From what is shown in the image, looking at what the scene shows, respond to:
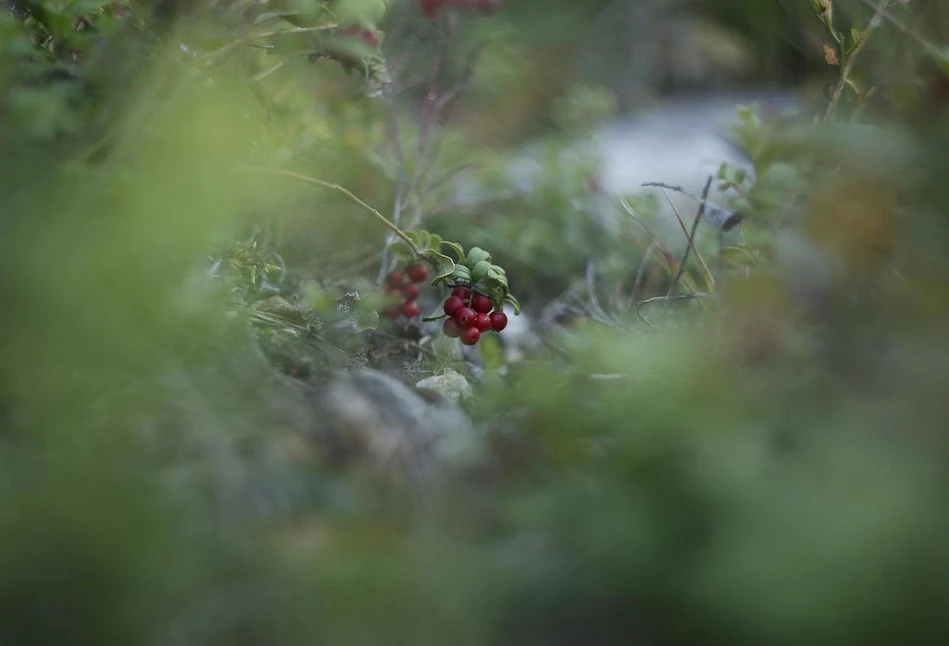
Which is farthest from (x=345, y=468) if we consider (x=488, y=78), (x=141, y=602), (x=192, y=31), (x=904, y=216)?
(x=488, y=78)

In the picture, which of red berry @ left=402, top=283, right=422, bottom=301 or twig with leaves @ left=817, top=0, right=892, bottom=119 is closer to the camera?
twig with leaves @ left=817, top=0, right=892, bottom=119

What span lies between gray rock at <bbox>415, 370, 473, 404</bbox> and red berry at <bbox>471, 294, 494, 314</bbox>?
0.40 feet

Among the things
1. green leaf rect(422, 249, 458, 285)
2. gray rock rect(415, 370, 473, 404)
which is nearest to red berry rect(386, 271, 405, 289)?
green leaf rect(422, 249, 458, 285)

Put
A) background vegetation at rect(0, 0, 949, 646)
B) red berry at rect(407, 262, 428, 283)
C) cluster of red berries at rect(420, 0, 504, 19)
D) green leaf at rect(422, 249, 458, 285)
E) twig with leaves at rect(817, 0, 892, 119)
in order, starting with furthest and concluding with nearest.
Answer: cluster of red berries at rect(420, 0, 504, 19)
red berry at rect(407, 262, 428, 283)
twig with leaves at rect(817, 0, 892, 119)
green leaf at rect(422, 249, 458, 285)
background vegetation at rect(0, 0, 949, 646)

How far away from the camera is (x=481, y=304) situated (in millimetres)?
1410

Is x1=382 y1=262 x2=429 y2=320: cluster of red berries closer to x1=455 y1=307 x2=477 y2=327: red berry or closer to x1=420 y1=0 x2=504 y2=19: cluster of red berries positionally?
x1=455 y1=307 x2=477 y2=327: red berry

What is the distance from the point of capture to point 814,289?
2.90 feet

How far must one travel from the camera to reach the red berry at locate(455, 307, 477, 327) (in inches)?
54.7

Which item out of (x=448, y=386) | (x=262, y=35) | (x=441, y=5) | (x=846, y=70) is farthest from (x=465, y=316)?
(x=441, y=5)

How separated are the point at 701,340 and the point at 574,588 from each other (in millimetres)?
307

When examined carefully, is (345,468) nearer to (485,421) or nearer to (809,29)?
(485,421)

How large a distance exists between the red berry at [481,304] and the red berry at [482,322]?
0.03 feet

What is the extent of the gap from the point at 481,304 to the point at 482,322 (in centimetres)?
3

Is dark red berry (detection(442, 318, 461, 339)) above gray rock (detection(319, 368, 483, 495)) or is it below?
below
